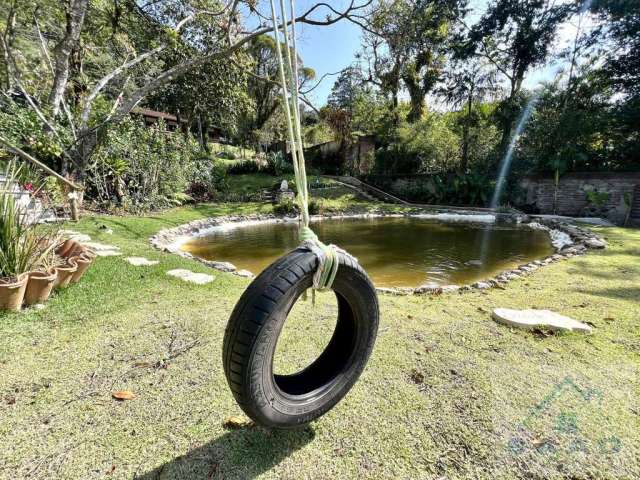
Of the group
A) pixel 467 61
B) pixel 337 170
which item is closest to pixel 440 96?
pixel 467 61

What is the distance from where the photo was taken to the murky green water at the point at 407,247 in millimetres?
5523

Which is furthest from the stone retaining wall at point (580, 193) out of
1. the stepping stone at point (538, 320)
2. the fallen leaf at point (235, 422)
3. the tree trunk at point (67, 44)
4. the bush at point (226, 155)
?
the bush at point (226, 155)

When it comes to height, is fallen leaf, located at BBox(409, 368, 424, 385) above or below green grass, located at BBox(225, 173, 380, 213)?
below

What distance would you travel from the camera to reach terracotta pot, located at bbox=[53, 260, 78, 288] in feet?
10.2

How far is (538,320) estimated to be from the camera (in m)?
2.79

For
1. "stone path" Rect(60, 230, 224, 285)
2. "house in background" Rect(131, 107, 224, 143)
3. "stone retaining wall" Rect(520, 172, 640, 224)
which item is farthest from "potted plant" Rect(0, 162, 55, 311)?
"stone retaining wall" Rect(520, 172, 640, 224)

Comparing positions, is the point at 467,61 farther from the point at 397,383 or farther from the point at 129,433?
the point at 129,433

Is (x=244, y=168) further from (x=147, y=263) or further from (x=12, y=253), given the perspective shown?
(x=12, y=253)

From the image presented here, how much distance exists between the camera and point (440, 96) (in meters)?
16.9

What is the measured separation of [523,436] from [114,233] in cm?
735

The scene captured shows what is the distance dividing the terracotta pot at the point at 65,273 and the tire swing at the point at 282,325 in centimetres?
287

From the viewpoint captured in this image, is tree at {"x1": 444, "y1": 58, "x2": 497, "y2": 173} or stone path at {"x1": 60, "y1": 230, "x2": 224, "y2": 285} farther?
tree at {"x1": 444, "y1": 58, "x2": 497, "y2": 173}

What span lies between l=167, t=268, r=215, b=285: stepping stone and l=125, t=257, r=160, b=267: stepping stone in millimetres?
469

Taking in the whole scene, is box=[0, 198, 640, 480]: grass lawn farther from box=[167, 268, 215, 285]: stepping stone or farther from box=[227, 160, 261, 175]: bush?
box=[227, 160, 261, 175]: bush
